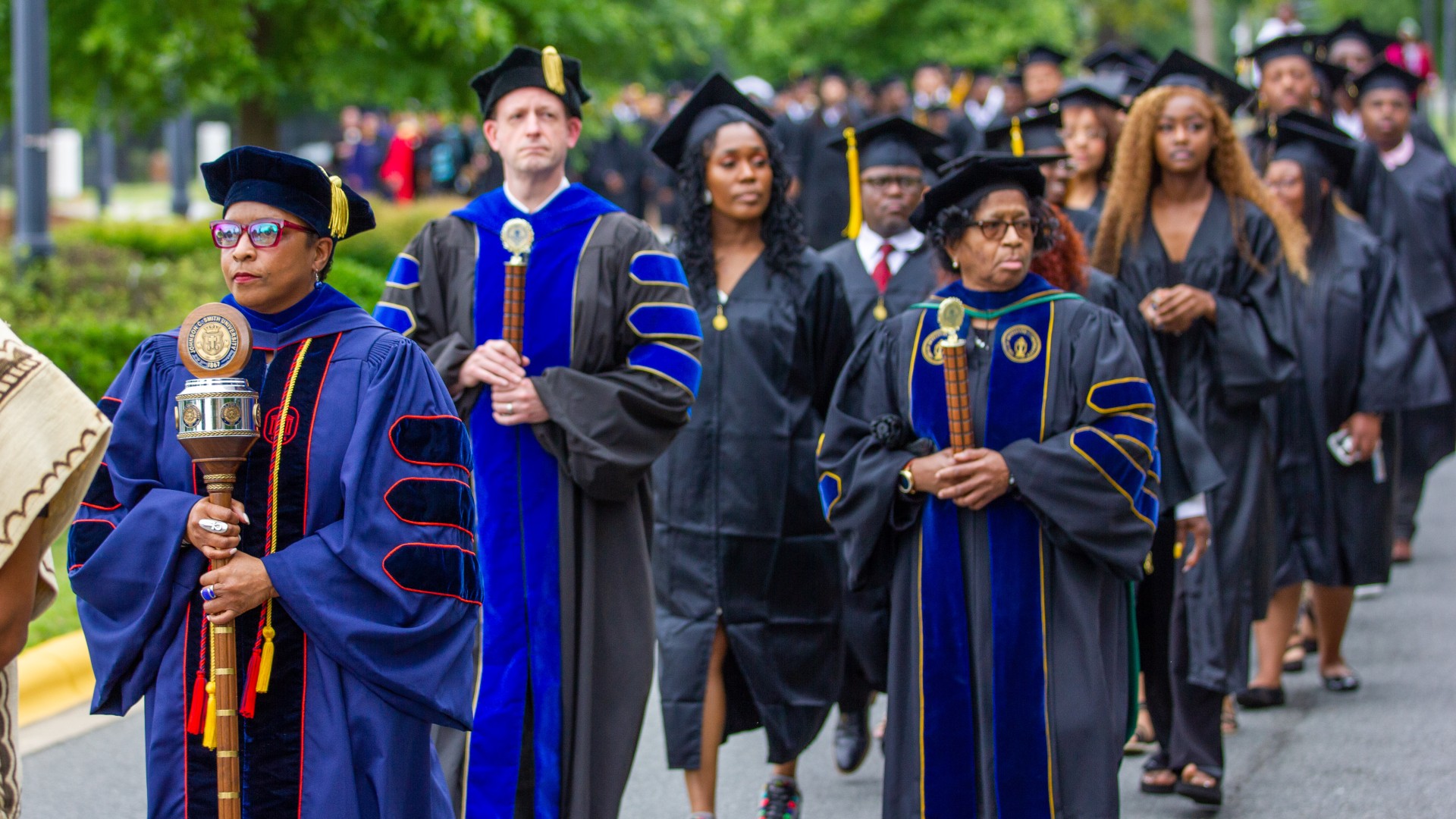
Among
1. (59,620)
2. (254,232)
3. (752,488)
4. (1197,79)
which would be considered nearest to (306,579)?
(254,232)

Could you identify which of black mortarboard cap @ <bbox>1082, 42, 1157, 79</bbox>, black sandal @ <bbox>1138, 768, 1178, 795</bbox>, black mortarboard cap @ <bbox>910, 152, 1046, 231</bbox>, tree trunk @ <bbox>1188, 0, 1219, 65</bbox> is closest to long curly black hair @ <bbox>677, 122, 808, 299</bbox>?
black mortarboard cap @ <bbox>910, 152, 1046, 231</bbox>

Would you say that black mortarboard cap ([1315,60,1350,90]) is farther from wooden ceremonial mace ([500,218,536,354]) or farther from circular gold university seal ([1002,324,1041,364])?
wooden ceremonial mace ([500,218,536,354])

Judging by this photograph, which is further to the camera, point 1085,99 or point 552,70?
point 1085,99

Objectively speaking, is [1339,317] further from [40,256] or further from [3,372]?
[40,256]

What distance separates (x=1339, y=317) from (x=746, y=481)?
3.16 metres

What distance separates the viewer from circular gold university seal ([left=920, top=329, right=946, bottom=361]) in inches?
183

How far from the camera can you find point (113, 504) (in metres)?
3.62

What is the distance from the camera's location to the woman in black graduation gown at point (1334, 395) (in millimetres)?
A: 7430

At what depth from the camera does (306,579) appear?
3508 mm

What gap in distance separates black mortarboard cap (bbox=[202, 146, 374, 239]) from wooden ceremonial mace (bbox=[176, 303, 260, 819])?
269 millimetres

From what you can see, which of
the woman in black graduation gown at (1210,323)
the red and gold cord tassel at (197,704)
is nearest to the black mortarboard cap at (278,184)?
the red and gold cord tassel at (197,704)

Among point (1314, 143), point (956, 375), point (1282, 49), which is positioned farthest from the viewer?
point (1282, 49)

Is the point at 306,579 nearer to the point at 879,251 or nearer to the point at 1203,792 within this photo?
the point at 1203,792

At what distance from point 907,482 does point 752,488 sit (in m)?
1.41
